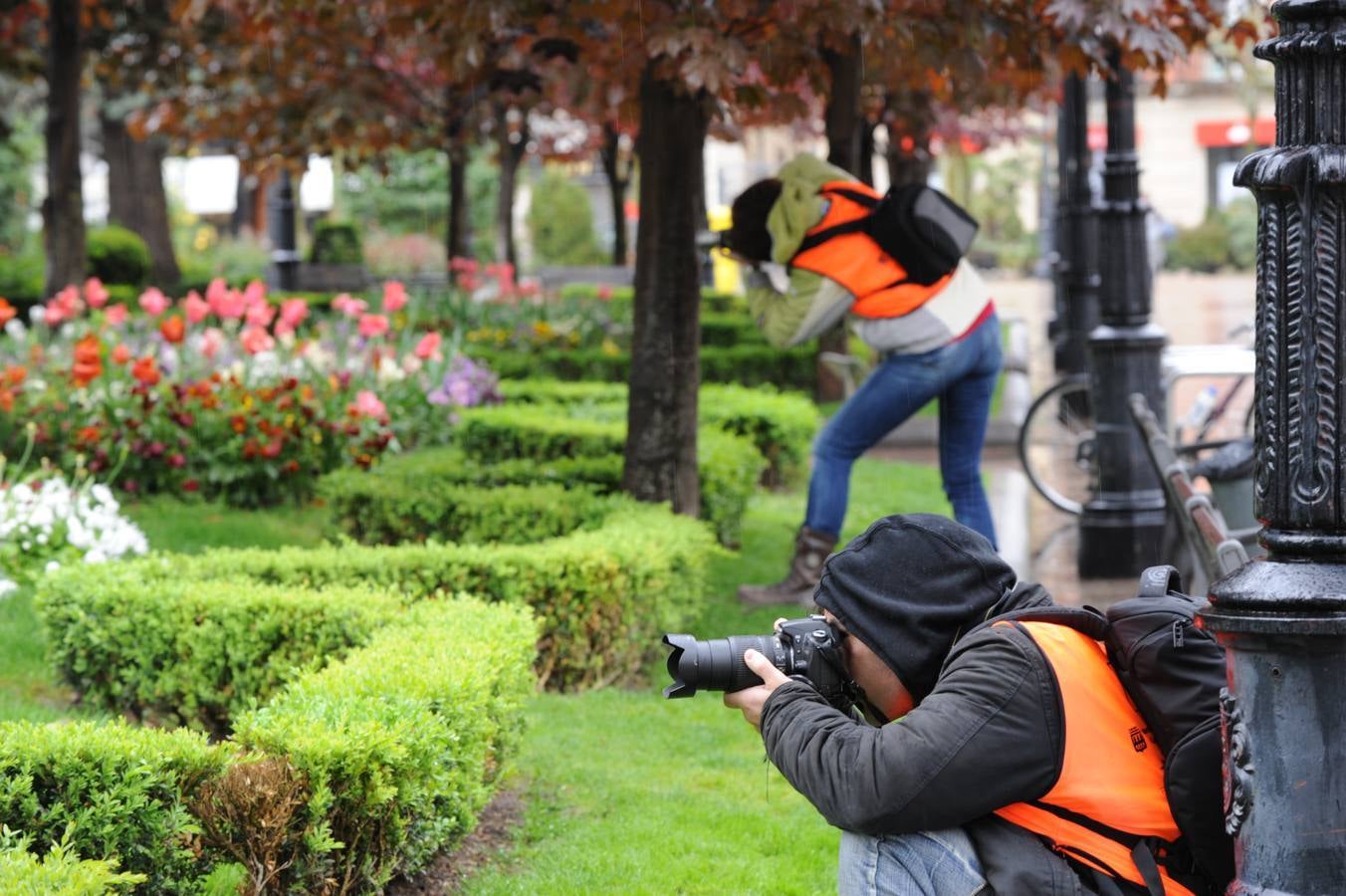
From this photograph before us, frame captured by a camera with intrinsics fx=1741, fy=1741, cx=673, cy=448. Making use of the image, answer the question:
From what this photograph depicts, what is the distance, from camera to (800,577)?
7023 mm

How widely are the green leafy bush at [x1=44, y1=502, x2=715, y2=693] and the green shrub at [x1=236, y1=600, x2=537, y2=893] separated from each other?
1.18m

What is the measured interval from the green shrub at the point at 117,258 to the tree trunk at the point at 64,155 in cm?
760

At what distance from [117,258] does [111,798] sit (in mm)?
18619

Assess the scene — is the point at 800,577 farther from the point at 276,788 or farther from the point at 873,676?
the point at 873,676

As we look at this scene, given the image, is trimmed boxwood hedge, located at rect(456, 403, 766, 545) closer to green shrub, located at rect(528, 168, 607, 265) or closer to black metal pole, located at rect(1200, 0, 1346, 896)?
black metal pole, located at rect(1200, 0, 1346, 896)

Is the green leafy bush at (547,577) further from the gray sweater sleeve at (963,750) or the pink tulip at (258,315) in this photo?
the pink tulip at (258,315)

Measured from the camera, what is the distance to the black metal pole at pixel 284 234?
21609mm

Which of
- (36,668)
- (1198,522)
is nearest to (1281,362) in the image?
(1198,522)

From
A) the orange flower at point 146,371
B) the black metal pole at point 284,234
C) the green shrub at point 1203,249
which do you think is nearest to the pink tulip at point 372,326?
the orange flower at point 146,371

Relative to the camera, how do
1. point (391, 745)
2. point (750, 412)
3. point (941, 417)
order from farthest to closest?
point (750, 412), point (941, 417), point (391, 745)

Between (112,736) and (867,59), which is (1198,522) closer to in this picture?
(112,736)

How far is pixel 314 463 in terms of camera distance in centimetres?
878

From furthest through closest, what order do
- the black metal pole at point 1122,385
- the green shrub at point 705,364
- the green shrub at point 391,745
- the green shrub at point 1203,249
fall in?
the green shrub at point 1203,249
the green shrub at point 705,364
the black metal pole at point 1122,385
the green shrub at point 391,745

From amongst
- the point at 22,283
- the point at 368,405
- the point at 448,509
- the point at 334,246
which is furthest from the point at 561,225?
the point at 448,509
